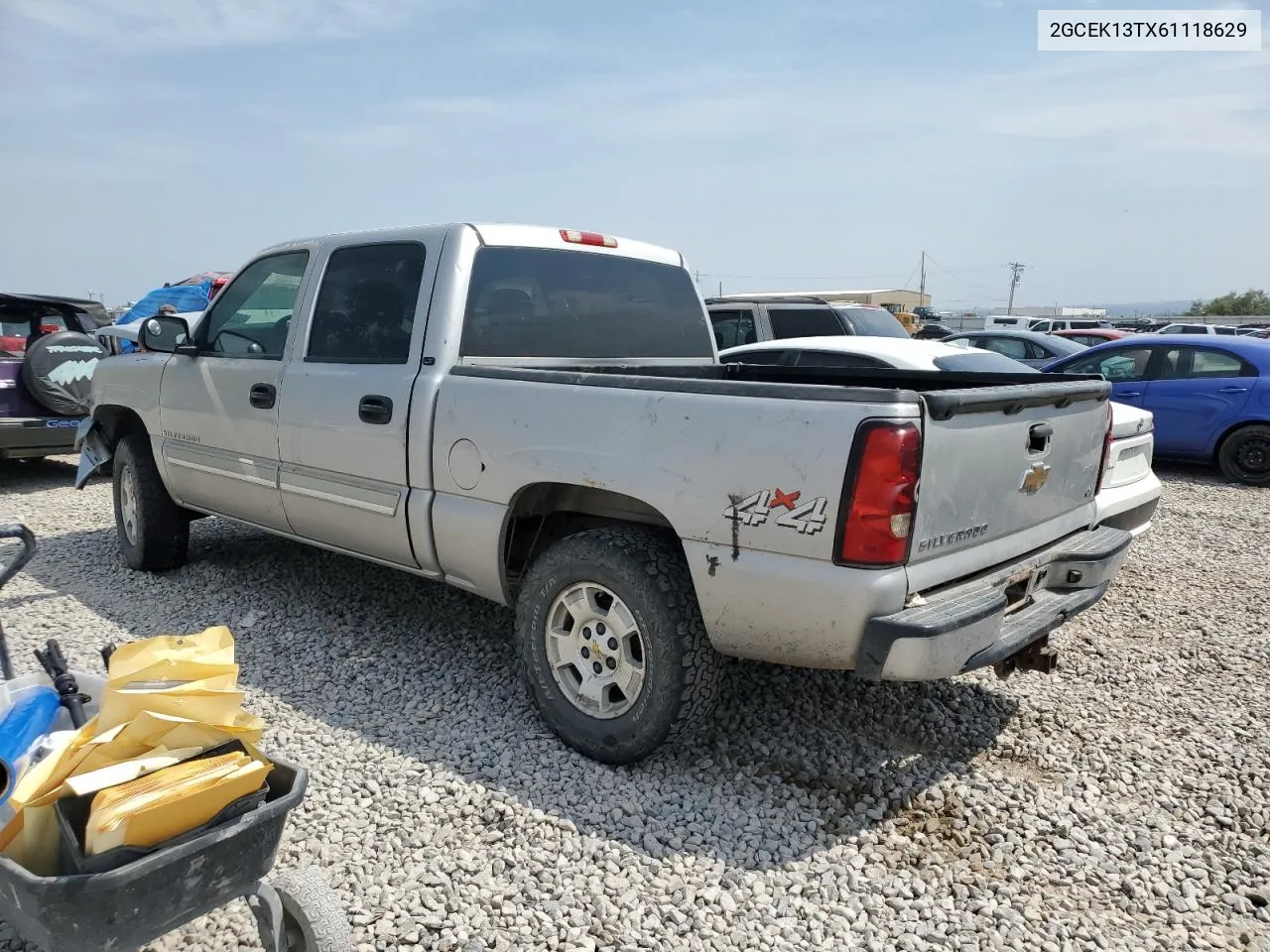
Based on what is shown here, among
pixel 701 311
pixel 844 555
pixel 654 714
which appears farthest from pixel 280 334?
pixel 844 555

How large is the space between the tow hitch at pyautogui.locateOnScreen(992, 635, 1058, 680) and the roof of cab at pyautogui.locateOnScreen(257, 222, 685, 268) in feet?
8.40

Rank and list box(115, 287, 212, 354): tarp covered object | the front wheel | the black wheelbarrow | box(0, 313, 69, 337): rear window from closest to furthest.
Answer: the black wheelbarrow < the front wheel < box(0, 313, 69, 337): rear window < box(115, 287, 212, 354): tarp covered object

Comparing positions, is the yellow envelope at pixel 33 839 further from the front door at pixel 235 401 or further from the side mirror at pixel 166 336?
the side mirror at pixel 166 336

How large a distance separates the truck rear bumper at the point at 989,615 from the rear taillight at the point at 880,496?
20 centimetres

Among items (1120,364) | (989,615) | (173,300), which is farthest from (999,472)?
(173,300)

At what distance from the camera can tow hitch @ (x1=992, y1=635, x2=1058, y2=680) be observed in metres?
3.28

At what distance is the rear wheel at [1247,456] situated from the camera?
884cm

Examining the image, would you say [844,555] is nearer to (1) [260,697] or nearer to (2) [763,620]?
(2) [763,620]

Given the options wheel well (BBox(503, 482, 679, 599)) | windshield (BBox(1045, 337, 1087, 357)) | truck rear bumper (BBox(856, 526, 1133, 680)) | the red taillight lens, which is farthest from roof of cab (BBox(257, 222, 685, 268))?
windshield (BBox(1045, 337, 1087, 357))

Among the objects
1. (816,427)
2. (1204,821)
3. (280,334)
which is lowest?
(1204,821)

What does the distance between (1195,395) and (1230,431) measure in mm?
492

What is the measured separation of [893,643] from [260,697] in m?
2.68

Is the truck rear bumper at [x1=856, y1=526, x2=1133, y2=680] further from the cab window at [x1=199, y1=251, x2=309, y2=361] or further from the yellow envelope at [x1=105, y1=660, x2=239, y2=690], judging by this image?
the cab window at [x1=199, y1=251, x2=309, y2=361]

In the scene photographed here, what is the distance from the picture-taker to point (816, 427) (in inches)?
103
